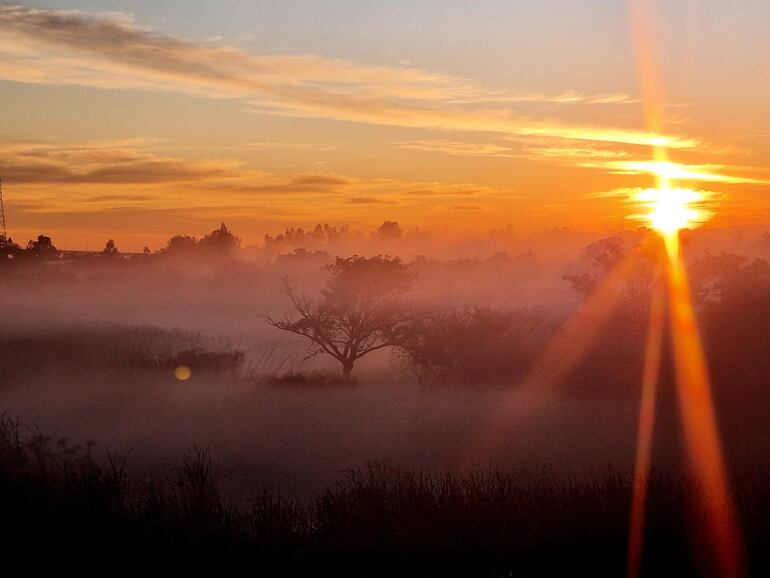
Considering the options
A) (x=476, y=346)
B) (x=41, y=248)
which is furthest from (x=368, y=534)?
(x=41, y=248)

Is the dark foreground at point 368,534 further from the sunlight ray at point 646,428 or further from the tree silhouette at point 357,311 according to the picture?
the tree silhouette at point 357,311

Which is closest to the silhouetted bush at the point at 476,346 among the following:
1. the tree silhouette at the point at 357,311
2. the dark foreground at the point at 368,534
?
the tree silhouette at the point at 357,311

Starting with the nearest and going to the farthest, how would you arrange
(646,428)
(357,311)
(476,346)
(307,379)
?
(646,428)
(476,346)
(357,311)
(307,379)

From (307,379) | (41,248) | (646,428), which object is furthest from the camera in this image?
(41,248)

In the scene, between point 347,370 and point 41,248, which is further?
point 41,248

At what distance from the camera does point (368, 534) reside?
1627cm

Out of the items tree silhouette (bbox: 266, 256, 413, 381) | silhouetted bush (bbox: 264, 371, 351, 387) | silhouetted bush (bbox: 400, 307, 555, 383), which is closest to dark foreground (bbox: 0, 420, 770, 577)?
silhouetted bush (bbox: 400, 307, 555, 383)

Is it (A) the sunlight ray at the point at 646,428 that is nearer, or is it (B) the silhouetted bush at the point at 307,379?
(A) the sunlight ray at the point at 646,428

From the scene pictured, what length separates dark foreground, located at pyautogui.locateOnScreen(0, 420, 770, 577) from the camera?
14742 mm

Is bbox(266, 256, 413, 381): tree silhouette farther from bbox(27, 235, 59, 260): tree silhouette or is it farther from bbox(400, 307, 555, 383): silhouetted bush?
bbox(27, 235, 59, 260): tree silhouette

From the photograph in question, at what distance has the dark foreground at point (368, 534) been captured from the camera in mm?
14742

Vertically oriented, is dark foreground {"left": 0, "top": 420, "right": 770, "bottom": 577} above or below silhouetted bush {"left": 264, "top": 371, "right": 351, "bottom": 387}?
above

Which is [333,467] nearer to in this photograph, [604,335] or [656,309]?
[604,335]

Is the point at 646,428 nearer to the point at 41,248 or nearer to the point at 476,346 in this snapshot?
the point at 476,346
